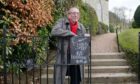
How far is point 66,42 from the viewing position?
7086mm

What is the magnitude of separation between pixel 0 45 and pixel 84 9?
371 inches

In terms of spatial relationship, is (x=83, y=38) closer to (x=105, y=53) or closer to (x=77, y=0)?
(x=105, y=53)

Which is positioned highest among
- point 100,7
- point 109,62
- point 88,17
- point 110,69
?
point 100,7

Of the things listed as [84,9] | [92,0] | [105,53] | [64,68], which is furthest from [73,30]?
[92,0]

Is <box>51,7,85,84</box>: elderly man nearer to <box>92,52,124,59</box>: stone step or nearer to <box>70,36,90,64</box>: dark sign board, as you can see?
<box>70,36,90,64</box>: dark sign board

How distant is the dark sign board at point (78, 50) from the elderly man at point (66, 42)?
4.2 inches

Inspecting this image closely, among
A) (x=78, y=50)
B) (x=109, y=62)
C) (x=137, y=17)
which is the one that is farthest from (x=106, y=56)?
(x=137, y=17)

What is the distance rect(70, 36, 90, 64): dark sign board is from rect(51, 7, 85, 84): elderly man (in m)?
0.11

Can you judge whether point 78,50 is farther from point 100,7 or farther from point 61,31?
point 100,7

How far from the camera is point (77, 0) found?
15.0m

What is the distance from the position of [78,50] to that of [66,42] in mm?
263

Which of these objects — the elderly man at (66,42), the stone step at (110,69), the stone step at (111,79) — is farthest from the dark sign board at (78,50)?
the stone step at (110,69)

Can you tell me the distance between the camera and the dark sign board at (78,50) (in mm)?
6977

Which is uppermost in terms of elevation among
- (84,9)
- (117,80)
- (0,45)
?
(84,9)
